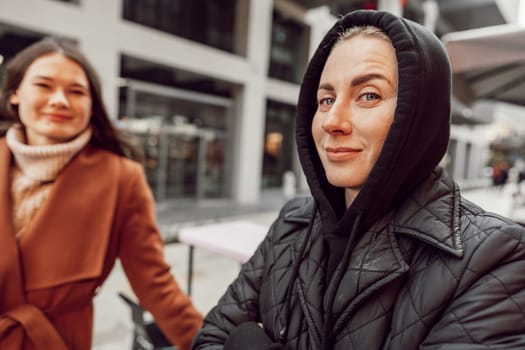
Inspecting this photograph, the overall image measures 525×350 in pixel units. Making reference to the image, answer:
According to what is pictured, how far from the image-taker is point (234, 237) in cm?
240

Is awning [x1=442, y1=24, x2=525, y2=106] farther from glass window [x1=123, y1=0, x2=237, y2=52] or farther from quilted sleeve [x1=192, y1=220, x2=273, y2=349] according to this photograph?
glass window [x1=123, y1=0, x2=237, y2=52]

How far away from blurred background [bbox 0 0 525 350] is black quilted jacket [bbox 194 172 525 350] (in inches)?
93.4

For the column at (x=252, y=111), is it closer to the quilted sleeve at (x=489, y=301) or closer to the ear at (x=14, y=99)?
the ear at (x=14, y=99)

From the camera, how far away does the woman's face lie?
1657mm

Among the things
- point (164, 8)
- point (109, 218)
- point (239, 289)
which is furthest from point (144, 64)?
point (239, 289)

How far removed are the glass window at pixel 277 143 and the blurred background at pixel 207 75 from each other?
0.13 feet

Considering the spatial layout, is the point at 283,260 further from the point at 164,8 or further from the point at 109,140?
the point at 164,8

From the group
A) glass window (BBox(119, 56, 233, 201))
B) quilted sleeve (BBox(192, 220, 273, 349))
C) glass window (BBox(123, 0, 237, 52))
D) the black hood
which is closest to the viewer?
the black hood

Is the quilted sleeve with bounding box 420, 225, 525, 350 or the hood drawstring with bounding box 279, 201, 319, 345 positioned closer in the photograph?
the quilted sleeve with bounding box 420, 225, 525, 350

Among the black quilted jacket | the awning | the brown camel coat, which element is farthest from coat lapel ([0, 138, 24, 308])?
the awning

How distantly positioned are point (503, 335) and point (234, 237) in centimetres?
178

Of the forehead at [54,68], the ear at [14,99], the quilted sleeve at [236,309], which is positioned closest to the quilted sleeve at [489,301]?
the quilted sleeve at [236,309]

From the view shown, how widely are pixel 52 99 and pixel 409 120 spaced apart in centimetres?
149

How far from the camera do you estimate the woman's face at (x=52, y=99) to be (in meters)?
1.66
